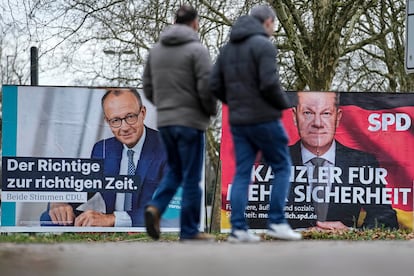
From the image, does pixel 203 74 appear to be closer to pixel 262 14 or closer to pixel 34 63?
pixel 262 14

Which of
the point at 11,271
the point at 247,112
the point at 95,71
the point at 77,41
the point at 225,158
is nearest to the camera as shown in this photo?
the point at 11,271

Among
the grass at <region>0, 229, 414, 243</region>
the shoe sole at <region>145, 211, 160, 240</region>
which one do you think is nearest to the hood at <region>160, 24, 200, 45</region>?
the shoe sole at <region>145, 211, 160, 240</region>

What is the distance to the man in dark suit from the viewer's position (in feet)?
39.2

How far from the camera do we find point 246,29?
6.15 m

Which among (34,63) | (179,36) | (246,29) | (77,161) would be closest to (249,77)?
(246,29)

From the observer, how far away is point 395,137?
39.5 ft

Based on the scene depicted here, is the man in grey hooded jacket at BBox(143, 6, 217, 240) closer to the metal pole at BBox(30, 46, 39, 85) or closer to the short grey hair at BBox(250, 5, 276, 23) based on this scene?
the short grey hair at BBox(250, 5, 276, 23)

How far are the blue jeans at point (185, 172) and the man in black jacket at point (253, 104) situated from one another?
0.32 meters

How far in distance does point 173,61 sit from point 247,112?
74 cm

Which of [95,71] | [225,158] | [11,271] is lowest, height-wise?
[11,271]

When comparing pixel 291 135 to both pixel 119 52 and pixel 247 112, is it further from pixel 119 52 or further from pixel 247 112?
pixel 119 52

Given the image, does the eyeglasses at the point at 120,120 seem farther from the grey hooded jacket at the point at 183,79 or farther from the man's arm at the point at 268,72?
the man's arm at the point at 268,72

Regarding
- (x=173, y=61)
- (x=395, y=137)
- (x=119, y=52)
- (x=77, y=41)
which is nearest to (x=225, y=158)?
(x=395, y=137)

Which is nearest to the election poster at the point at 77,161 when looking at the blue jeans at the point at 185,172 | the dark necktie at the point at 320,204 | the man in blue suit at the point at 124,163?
the man in blue suit at the point at 124,163
